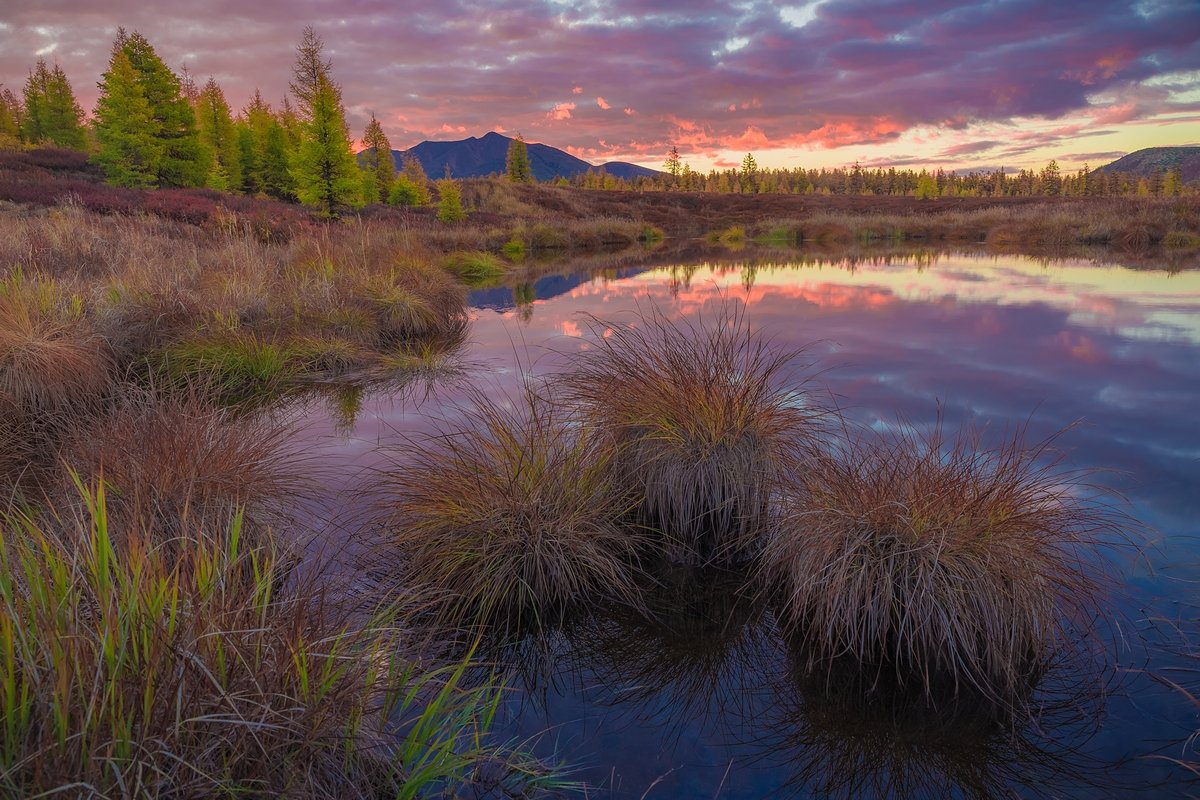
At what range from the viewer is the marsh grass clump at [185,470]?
316 centimetres

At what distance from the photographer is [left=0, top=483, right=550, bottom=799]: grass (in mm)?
1419

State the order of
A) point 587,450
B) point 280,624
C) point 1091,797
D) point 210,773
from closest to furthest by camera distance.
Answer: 1. point 210,773
2. point 280,624
3. point 1091,797
4. point 587,450

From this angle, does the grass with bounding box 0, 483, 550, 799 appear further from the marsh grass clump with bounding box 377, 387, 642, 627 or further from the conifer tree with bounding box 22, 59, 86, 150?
the conifer tree with bounding box 22, 59, 86, 150

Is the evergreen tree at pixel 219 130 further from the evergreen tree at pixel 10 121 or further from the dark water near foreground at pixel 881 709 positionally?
the dark water near foreground at pixel 881 709

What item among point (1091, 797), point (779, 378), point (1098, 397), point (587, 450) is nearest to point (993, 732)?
point (1091, 797)

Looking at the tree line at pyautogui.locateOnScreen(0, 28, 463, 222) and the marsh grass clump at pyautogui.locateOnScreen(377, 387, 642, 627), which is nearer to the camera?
the marsh grass clump at pyautogui.locateOnScreen(377, 387, 642, 627)

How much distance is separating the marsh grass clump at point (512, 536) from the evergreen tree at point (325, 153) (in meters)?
28.1

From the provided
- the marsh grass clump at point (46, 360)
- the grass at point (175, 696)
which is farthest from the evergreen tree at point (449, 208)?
the grass at point (175, 696)

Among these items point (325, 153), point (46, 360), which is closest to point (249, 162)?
point (325, 153)

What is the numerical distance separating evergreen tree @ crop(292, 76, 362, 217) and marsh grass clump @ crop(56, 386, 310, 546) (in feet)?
90.1

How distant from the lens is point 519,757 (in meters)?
2.38

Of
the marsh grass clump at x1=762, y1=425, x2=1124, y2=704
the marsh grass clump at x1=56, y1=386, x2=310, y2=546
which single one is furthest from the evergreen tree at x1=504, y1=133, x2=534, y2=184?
the marsh grass clump at x1=762, y1=425, x2=1124, y2=704

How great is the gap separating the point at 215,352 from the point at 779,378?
242 inches

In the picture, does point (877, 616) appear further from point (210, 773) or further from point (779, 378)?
point (779, 378)
